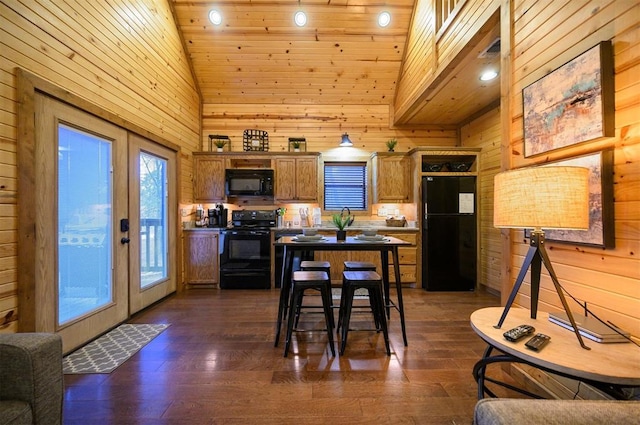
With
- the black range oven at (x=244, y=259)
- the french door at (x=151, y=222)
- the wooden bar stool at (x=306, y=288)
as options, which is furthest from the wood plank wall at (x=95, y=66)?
the wooden bar stool at (x=306, y=288)

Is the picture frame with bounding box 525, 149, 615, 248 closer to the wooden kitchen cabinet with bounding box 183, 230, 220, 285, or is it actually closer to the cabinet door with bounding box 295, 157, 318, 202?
the cabinet door with bounding box 295, 157, 318, 202

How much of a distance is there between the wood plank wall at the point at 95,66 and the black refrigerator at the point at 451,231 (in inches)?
155

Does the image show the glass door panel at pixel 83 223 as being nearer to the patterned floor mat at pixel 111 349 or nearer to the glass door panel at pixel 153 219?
the patterned floor mat at pixel 111 349

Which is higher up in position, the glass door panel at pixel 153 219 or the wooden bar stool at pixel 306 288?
the glass door panel at pixel 153 219

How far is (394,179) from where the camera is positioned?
4.74 metres

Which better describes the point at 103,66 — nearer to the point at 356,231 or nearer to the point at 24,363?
the point at 24,363

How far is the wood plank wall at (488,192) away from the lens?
4.06m

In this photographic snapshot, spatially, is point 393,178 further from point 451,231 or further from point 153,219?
point 153,219

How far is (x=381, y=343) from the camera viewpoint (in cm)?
257

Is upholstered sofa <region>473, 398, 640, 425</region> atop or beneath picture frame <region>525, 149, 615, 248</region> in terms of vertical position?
beneath

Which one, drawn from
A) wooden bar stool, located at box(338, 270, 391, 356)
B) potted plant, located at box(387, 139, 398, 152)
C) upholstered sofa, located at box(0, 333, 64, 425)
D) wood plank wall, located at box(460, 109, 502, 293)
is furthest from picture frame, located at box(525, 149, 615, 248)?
potted plant, located at box(387, 139, 398, 152)

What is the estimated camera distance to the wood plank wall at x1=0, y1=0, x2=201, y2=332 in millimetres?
1862

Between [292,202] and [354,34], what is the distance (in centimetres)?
281

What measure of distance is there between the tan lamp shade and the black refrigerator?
311 cm
